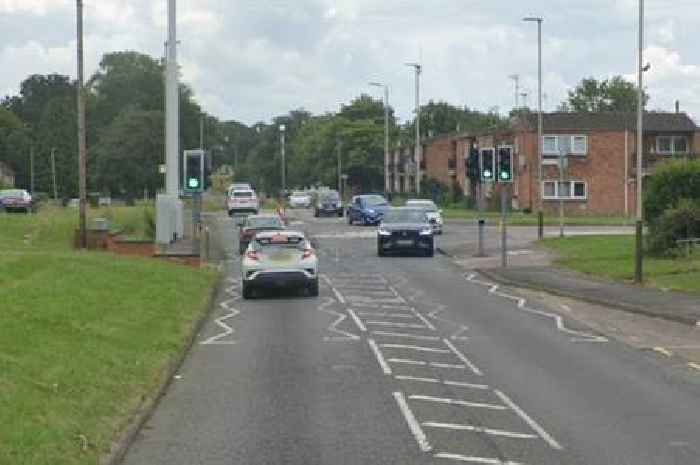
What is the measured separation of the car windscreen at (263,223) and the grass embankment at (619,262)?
32.0ft

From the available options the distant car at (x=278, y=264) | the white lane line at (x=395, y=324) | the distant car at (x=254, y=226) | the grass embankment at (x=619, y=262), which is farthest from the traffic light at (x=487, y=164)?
the white lane line at (x=395, y=324)

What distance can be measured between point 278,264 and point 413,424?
49.9ft

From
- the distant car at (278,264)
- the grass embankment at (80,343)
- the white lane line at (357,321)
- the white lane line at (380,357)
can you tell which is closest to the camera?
the grass embankment at (80,343)

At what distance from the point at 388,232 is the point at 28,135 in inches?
→ 3834

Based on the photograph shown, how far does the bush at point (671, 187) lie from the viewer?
1435 inches

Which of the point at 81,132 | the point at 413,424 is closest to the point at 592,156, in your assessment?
the point at 81,132

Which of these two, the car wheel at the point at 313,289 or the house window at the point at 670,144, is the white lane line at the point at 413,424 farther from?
the house window at the point at 670,144

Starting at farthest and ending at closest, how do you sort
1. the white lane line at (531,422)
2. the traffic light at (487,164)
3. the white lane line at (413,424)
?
the traffic light at (487,164) < the white lane line at (531,422) < the white lane line at (413,424)

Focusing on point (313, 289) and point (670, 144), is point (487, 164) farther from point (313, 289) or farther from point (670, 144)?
point (670, 144)

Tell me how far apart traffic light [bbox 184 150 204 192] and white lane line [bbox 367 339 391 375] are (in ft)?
56.4

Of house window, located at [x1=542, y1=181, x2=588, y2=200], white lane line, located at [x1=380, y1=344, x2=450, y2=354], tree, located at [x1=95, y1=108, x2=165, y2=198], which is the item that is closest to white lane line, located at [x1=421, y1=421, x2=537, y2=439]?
white lane line, located at [x1=380, y1=344, x2=450, y2=354]

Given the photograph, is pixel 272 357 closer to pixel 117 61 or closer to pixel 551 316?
pixel 551 316

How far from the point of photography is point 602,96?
14050 cm

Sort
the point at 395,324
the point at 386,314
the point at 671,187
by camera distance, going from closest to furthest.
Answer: the point at 395,324, the point at 386,314, the point at 671,187
